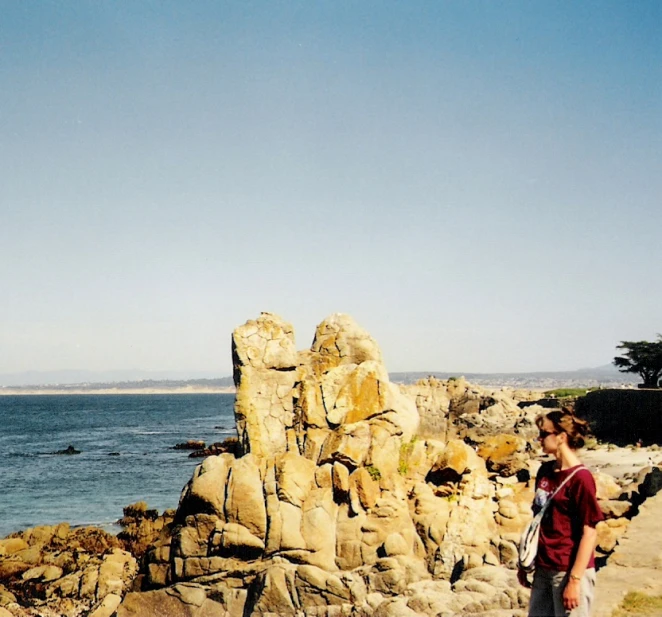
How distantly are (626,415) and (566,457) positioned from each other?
38.2m

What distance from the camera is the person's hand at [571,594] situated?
502 centimetres

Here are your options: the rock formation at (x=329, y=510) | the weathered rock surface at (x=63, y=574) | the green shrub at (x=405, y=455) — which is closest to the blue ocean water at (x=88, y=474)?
the weathered rock surface at (x=63, y=574)

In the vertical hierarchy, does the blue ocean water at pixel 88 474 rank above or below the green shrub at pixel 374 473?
below

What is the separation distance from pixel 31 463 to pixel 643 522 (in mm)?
53553

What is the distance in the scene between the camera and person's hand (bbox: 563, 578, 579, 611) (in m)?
5.02

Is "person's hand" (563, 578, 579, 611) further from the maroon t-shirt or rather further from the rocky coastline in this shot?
the rocky coastline

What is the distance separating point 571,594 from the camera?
5020 millimetres

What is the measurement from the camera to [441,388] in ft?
112

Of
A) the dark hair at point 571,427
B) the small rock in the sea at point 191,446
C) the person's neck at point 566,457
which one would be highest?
the dark hair at point 571,427

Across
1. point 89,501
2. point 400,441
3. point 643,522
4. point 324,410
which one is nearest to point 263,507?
point 324,410

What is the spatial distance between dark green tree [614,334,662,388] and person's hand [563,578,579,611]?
56684mm

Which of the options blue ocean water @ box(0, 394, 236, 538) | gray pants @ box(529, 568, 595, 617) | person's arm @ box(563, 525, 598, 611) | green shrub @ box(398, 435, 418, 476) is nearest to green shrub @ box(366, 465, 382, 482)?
green shrub @ box(398, 435, 418, 476)

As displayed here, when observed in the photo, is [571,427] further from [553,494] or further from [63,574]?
[63,574]

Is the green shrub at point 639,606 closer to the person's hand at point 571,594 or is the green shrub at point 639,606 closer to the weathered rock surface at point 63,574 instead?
the person's hand at point 571,594
